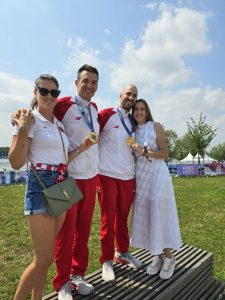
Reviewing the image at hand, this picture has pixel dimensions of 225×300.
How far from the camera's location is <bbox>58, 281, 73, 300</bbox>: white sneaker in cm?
346

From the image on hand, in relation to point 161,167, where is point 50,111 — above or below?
above

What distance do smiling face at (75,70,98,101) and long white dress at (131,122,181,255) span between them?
884mm

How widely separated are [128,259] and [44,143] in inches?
89.3

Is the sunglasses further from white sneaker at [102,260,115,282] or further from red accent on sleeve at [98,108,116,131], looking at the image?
white sneaker at [102,260,115,282]

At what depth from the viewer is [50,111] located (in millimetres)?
3314

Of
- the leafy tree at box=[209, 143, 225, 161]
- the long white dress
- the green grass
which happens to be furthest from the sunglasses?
the leafy tree at box=[209, 143, 225, 161]

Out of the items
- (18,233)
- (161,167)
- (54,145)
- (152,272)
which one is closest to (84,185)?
(54,145)

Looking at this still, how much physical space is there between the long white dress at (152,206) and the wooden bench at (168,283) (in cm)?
35

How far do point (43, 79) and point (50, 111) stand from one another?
0.31 meters

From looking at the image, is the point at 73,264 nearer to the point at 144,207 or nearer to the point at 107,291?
the point at 107,291

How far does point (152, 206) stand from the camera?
4.34 meters

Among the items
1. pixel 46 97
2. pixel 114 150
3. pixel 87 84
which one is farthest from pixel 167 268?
pixel 46 97

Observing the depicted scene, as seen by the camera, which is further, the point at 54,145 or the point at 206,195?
the point at 206,195

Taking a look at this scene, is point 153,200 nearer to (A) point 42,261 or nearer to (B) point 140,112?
(B) point 140,112
